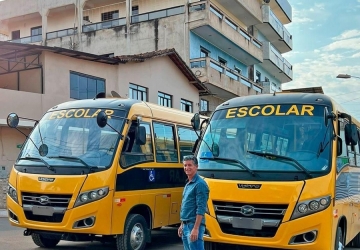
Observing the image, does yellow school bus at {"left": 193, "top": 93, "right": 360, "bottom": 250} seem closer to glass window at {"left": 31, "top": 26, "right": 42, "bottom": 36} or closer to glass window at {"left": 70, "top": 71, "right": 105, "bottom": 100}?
glass window at {"left": 70, "top": 71, "right": 105, "bottom": 100}

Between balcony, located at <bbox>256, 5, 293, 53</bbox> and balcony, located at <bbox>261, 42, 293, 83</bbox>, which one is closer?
balcony, located at <bbox>256, 5, 293, 53</bbox>

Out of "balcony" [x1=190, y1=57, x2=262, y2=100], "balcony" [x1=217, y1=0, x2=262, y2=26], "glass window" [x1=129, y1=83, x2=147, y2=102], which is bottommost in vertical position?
"glass window" [x1=129, y1=83, x2=147, y2=102]

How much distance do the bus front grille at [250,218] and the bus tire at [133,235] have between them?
2109 mm

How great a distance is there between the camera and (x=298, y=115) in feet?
24.7

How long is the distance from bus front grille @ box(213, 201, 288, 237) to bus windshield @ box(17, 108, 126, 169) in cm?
234

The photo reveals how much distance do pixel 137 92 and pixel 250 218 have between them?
58.7 feet

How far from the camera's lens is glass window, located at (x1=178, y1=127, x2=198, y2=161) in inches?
430

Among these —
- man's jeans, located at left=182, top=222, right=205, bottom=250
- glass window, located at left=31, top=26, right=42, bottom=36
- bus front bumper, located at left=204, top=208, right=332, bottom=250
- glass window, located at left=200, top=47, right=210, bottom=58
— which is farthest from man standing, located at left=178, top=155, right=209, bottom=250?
glass window, located at left=31, top=26, right=42, bottom=36

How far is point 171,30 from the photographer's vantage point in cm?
2847

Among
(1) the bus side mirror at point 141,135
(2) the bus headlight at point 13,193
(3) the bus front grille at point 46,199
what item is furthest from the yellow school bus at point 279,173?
(2) the bus headlight at point 13,193

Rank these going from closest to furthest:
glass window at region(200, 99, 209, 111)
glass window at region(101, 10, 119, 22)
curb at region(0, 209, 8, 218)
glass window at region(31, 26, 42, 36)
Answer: curb at region(0, 209, 8, 218), glass window at region(200, 99, 209, 111), glass window at region(101, 10, 119, 22), glass window at region(31, 26, 42, 36)

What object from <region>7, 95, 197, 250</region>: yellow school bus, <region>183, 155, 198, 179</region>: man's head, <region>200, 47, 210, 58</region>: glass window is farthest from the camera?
<region>200, 47, 210, 58</region>: glass window

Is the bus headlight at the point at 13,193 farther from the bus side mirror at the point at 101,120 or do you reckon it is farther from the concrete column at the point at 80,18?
the concrete column at the point at 80,18

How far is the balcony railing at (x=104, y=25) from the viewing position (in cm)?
3002
